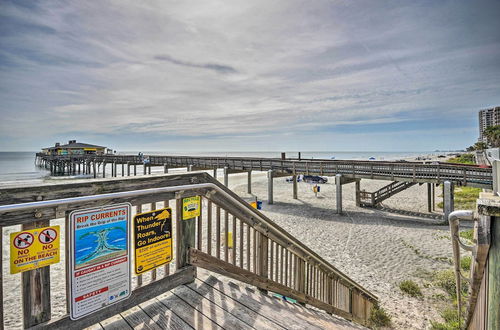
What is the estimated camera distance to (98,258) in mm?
2055

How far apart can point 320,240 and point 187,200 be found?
10983 mm

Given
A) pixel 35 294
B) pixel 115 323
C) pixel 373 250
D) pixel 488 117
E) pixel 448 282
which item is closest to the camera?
pixel 35 294

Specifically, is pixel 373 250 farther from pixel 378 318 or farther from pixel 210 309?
pixel 210 309

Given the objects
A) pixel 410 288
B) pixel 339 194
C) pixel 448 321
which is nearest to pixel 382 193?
pixel 339 194

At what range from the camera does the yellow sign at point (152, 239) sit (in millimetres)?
2334

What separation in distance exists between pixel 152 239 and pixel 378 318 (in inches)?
255

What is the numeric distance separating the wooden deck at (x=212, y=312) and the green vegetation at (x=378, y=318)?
3925 mm

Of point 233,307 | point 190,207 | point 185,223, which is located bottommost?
point 233,307

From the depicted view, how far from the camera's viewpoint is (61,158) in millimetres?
51438

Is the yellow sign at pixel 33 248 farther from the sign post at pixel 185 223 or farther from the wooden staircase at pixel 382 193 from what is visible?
the wooden staircase at pixel 382 193

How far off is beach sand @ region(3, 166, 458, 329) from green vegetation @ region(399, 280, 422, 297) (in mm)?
184

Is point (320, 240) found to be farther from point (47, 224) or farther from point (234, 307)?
point (47, 224)

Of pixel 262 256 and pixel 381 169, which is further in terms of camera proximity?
pixel 381 169

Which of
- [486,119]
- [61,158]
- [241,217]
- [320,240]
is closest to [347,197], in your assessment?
[320,240]
